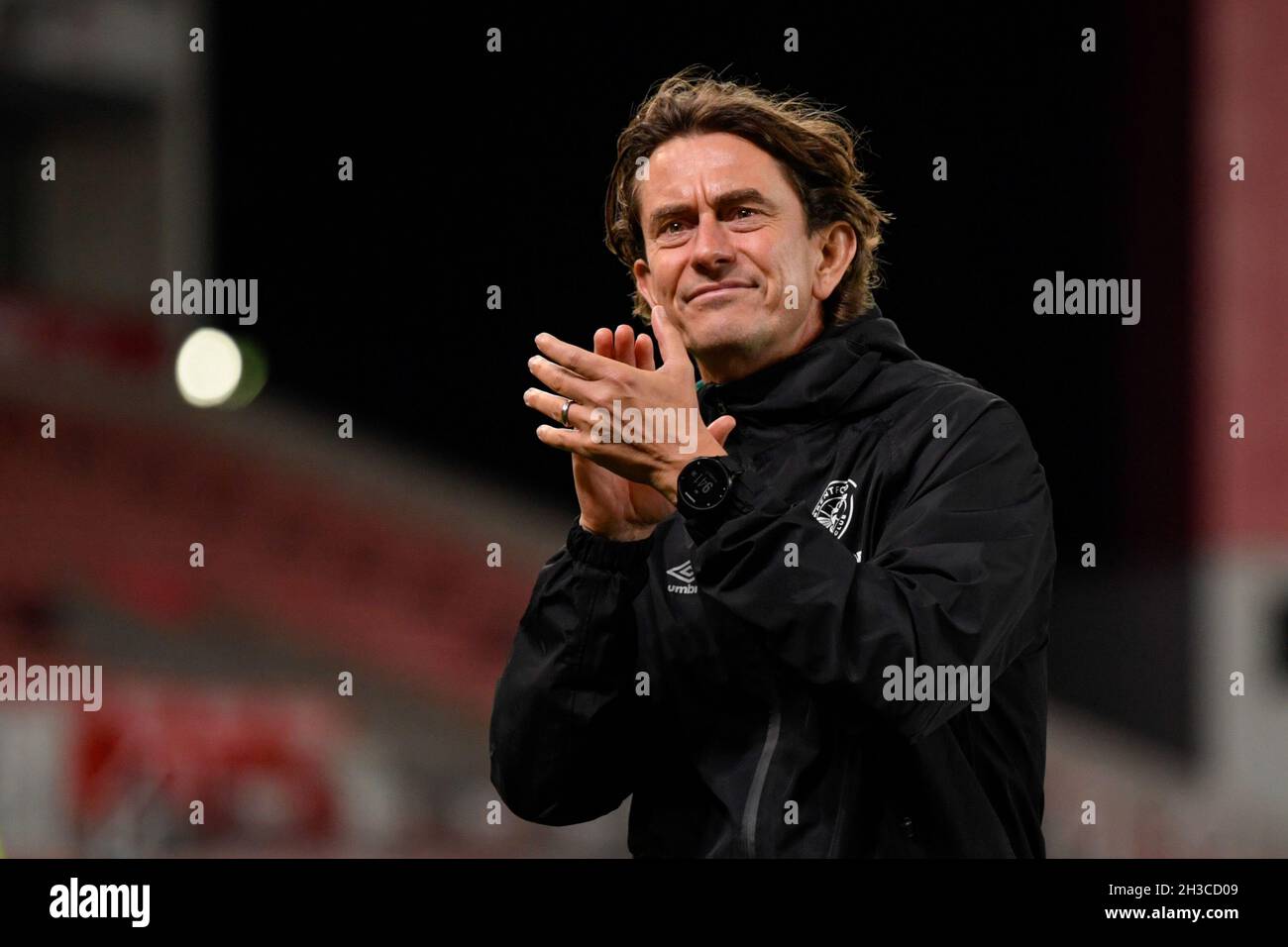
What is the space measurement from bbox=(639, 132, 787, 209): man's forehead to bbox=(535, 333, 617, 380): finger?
13.5 inches

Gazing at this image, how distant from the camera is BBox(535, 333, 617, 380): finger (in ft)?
5.73

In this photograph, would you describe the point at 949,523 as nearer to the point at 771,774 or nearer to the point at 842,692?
the point at 842,692

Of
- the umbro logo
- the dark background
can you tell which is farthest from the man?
the dark background

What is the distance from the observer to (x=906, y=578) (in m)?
1.66

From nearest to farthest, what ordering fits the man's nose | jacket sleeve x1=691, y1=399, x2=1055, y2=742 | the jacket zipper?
jacket sleeve x1=691, y1=399, x2=1055, y2=742
the jacket zipper
the man's nose

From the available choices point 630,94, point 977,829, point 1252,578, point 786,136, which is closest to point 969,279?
point 630,94

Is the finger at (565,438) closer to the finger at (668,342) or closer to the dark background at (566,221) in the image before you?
the finger at (668,342)

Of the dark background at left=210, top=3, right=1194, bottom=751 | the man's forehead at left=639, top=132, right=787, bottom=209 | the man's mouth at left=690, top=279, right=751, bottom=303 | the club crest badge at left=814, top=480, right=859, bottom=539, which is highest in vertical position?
the dark background at left=210, top=3, right=1194, bottom=751

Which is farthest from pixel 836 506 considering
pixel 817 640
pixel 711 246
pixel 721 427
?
pixel 711 246

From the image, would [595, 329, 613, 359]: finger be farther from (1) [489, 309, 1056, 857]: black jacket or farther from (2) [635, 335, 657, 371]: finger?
(1) [489, 309, 1056, 857]: black jacket

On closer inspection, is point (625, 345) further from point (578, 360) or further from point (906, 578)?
point (906, 578)

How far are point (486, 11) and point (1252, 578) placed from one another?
185 inches

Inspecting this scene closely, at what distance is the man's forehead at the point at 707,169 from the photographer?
6.59 ft

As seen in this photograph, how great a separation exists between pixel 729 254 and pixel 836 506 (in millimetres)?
355
